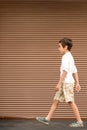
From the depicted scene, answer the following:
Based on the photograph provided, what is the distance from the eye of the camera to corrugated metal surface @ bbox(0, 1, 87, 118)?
10.2m

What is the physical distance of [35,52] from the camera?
1023 cm

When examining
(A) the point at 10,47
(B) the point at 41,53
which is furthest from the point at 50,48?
(A) the point at 10,47

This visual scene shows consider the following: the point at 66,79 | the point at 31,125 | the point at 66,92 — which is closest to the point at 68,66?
the point at 66,79

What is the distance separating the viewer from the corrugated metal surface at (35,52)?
402 inches

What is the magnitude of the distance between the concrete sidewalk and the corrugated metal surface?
38 centimetres

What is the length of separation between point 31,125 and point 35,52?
179cm

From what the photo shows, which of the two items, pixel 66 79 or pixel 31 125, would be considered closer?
pixel 66 79

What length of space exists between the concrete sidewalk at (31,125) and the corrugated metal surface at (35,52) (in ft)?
1.25

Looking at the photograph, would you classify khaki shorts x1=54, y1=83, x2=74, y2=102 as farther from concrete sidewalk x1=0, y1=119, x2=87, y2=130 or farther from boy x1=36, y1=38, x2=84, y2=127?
concrete sidewalk x1=0, y1=119, x2=87, y2=130

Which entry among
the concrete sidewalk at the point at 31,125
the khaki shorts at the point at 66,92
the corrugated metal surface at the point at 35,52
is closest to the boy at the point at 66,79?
the khaki shorts at the point at 66,92

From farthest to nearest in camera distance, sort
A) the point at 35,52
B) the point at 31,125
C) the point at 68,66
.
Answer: the point at 35,52
the point at 31,125
the point at 68,66

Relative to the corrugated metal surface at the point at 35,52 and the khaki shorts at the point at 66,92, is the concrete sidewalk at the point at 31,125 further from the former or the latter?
the khaki shorts at the point at 66,92

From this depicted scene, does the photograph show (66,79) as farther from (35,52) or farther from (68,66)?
(35,52)
